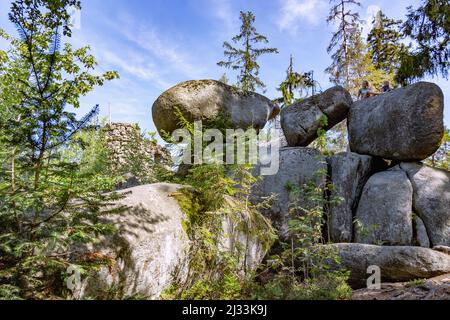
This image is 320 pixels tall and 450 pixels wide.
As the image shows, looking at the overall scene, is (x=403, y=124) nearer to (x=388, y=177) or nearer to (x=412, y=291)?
(x=388, y=177)

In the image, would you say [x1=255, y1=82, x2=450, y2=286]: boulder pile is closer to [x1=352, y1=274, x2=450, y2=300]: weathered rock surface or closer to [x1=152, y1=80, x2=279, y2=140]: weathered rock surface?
[x1=352, y1=274, x2=450, y2=300]: weathered rock surface

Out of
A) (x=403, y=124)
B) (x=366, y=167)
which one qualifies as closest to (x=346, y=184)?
(x=366, y=167)

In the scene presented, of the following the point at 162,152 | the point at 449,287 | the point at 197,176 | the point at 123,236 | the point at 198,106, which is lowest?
the point at 449,287

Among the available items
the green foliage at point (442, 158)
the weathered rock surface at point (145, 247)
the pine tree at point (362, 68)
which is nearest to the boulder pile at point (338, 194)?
the weathered rock surface at point (145, 247)

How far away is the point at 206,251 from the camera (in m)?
4.05

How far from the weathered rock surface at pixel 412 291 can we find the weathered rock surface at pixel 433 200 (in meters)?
2.74

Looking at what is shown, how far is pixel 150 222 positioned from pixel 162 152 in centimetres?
991

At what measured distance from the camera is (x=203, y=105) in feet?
31.3

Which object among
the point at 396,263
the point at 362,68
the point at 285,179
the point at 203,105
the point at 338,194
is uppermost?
the point at 362,68

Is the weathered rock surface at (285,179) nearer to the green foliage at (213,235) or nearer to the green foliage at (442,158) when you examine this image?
the green foliage at (213,235)

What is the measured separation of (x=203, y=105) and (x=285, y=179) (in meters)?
3.96
